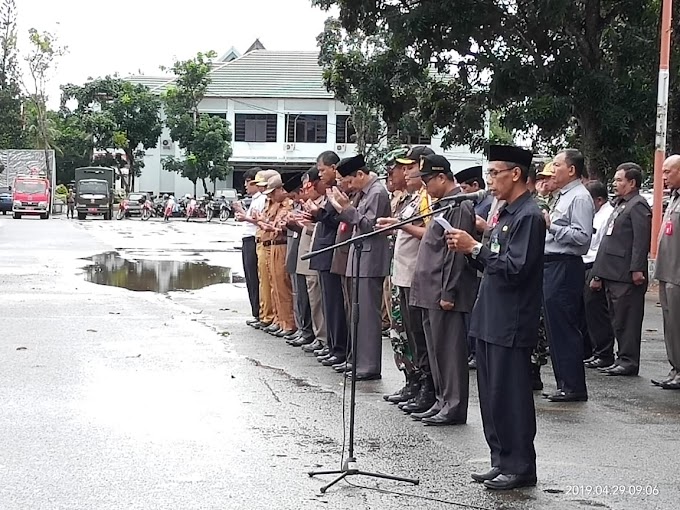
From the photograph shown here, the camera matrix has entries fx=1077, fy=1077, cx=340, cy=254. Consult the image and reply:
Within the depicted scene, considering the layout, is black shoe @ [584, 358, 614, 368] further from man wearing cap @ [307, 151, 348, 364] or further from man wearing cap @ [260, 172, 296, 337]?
man wearing cap @ [260, 172, 296, 337]

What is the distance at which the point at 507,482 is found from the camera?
603cm

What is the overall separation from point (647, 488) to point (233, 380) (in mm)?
4294

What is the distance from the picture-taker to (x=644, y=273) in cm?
991

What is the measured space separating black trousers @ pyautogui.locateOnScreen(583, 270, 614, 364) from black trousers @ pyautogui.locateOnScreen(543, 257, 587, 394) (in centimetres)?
203

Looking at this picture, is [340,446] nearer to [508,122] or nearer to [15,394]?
[15,394]

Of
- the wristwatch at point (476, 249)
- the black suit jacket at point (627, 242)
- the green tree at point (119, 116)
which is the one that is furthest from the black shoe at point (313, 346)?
the green tree at point (119, 116)

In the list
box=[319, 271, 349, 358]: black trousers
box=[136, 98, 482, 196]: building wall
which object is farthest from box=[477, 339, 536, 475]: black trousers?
box=[136, 98, 482, 196]: building wall

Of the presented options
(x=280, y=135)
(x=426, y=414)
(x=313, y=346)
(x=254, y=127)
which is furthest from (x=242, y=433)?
(x=254, y=127)

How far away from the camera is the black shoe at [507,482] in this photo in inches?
237

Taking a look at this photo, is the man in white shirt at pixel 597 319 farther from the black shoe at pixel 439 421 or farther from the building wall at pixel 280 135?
the building wall at pixel 280 135

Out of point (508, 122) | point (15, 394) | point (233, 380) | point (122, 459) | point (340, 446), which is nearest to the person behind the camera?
point (122, 459)

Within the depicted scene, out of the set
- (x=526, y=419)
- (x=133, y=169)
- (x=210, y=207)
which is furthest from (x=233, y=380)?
(x=133, y=169)

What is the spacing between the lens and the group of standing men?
6.06 m

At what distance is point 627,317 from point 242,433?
4.28m
